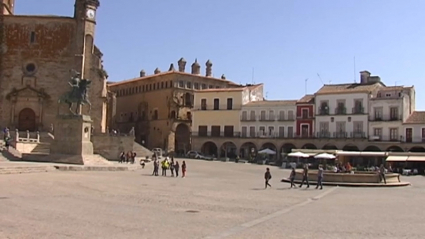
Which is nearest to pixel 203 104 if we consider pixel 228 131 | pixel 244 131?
pixel 228 131

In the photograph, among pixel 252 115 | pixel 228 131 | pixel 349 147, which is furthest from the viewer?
pixel 228 131

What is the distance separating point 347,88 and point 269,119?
9.31 meters

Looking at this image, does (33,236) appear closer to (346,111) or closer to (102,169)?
(102,169)

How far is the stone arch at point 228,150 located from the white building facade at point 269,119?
3.15 meters

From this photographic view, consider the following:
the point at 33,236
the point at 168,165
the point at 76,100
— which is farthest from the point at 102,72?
the point at 33,236

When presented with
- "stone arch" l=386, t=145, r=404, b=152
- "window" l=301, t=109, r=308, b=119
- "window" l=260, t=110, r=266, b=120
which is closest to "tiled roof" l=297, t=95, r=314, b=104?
"window" l=301, t=109, r=308, b=119

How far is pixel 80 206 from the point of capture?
45.8 ft

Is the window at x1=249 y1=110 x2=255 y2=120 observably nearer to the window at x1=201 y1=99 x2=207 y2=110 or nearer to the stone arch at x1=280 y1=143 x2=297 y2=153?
the stone arch at x1=280 y1=143 x2=297 y2=153

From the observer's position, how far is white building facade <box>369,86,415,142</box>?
2034 inches

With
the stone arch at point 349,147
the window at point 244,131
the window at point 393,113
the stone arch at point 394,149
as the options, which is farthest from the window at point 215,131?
the window at point 393,113

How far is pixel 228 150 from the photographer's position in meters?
63.2

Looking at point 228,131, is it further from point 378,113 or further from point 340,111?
point 378,113

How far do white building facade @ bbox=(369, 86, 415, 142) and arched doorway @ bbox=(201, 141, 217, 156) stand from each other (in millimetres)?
19612

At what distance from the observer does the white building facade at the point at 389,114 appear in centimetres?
5166
